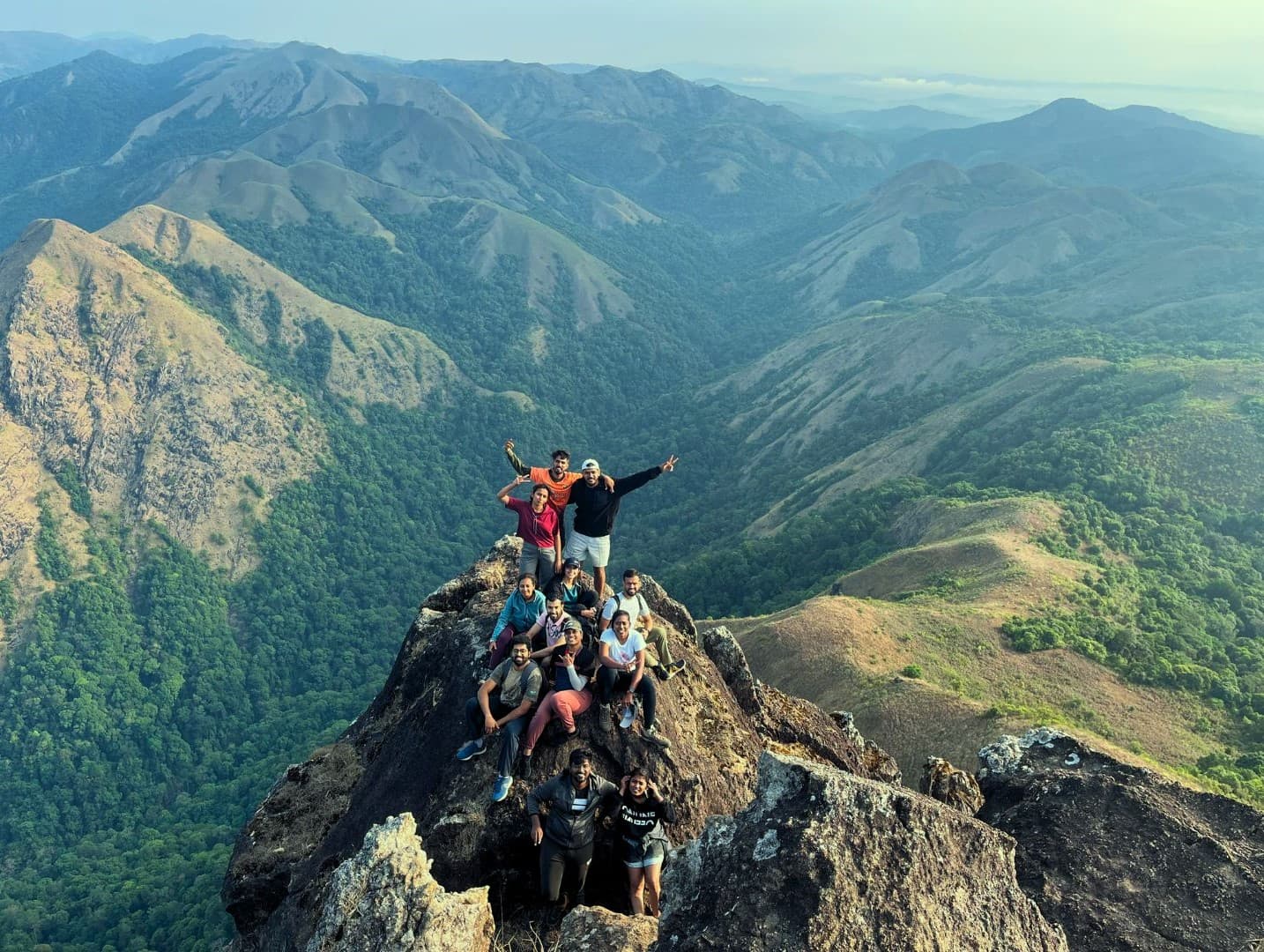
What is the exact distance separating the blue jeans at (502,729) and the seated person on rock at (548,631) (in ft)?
4.12

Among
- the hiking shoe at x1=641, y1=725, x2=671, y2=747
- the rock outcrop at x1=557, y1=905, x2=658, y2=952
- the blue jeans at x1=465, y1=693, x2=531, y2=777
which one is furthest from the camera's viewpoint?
the hiking shoe at x1=641, y1=725, x2=671, y2=747

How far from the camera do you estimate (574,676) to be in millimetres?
15289

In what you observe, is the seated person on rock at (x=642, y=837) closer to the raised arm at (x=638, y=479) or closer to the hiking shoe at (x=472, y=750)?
the hiking shoe at (x=472, y=750)

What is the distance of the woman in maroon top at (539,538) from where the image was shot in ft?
64.4

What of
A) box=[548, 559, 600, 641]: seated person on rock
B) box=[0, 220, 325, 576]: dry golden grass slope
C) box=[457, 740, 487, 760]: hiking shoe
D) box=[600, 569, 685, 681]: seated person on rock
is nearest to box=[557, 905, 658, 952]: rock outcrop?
box=[457, 740, 487, 760]: hiking shoe

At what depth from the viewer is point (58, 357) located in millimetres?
138750

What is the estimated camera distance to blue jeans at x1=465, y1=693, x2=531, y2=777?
47.4 feet

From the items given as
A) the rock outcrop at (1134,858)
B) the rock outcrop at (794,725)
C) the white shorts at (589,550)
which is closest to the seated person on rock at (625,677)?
the white shorts at (589,550)

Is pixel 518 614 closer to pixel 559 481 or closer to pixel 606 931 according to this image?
pixel 559 481

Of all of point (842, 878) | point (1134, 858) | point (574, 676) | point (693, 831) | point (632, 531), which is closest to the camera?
point (842, 878)

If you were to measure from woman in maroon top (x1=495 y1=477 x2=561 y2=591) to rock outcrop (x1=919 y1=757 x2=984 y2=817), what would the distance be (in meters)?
10.6

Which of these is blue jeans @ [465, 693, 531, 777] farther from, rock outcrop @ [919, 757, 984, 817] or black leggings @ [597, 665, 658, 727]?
rock outcrop @ [919, 757, 984, 817]

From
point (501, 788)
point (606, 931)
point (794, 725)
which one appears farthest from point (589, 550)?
point (606, 931)

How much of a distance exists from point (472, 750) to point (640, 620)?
15.1 ft
